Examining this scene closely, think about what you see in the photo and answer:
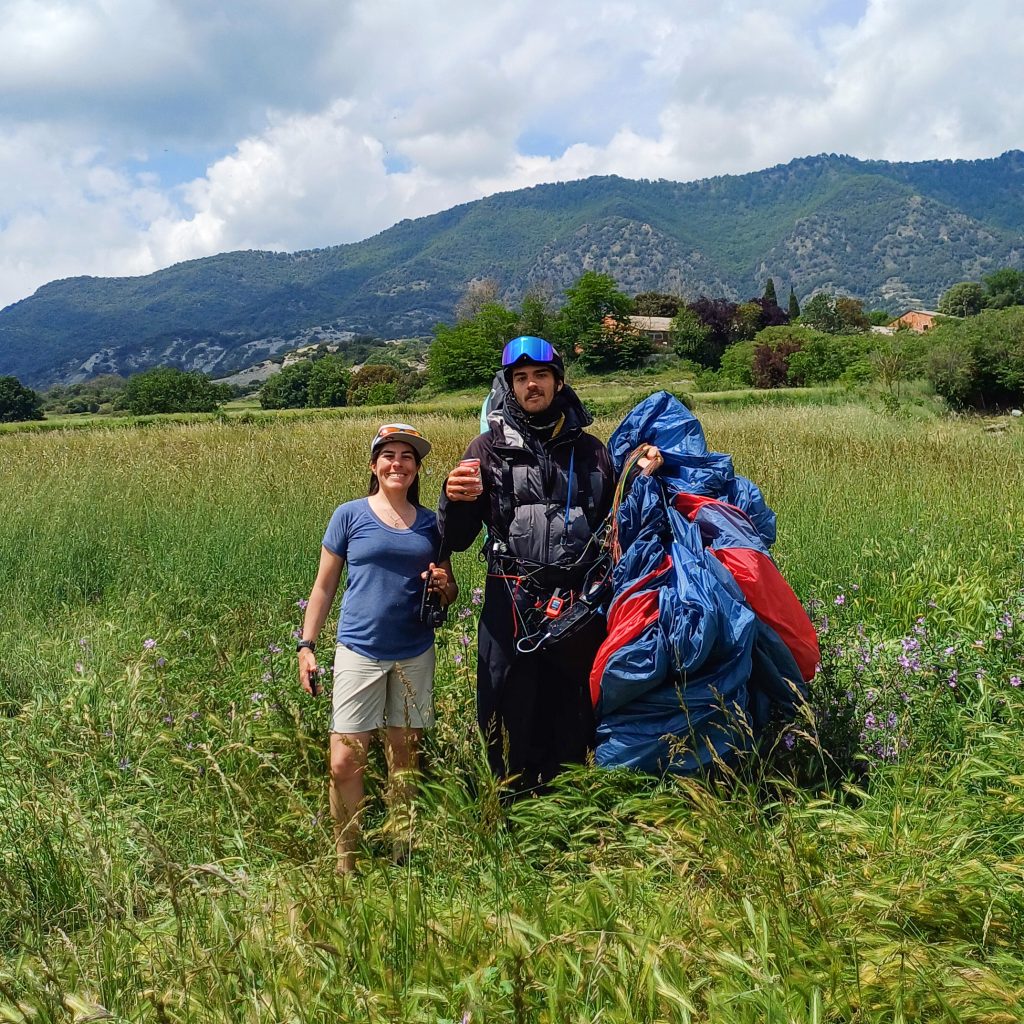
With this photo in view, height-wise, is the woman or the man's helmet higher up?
the man's helmet

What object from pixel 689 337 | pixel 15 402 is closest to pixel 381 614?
pixel 689 337

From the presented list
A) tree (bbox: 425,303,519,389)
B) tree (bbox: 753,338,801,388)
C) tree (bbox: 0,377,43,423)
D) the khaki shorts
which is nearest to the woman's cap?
the khaki shorts

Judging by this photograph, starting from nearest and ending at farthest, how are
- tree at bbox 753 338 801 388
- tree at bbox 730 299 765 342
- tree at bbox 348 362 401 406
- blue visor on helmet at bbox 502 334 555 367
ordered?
blue visor on helmet at bbox 502 334 555 367, tree at bbox 753 338 801 388, tree at bbox 348 362 401 406, tree at bbox 730 299 765 342

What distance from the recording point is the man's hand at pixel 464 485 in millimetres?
2764

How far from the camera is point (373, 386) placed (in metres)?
73.0

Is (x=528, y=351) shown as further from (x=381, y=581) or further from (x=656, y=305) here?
(x=656, y=305)

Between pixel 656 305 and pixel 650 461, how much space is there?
314ft

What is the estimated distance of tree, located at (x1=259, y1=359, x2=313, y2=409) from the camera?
8175 cm

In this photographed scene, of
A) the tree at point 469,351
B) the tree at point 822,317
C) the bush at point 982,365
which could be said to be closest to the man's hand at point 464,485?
the bush at point 982,365

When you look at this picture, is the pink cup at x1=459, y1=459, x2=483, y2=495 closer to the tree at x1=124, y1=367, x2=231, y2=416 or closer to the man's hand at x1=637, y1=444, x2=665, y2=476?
the man's hand at x1=637, y1=444, x2=665, y2=476

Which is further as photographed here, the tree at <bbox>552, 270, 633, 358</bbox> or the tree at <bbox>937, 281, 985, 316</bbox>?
the tree at <bbox>937, 281, 985, 316</bbox>

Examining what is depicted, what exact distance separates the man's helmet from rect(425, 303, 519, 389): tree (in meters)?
51.9

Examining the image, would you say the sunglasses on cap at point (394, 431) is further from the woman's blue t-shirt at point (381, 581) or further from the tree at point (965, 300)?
the tree at point (965, 300)

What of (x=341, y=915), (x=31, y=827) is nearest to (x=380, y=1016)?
(x=341, y=915)
